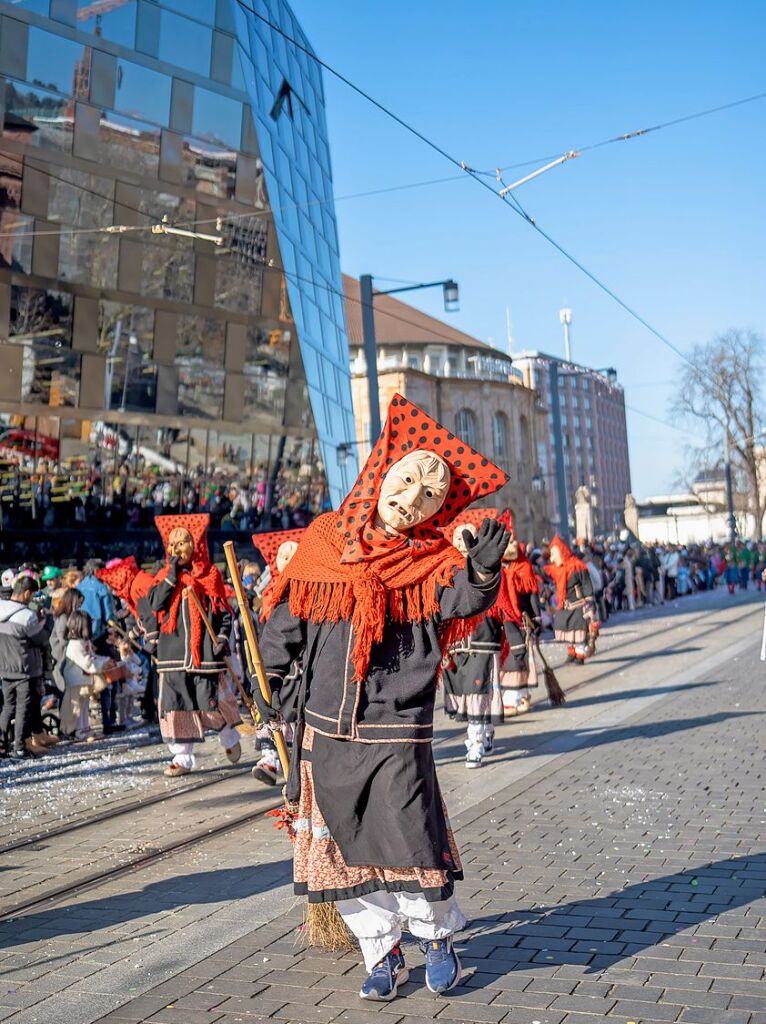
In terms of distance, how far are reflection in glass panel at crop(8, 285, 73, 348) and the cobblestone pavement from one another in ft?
50.1

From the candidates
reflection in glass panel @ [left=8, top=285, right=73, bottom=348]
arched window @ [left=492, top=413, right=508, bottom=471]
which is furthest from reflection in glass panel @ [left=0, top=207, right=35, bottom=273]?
arched window @ [left=492, top=413, right=508, bottom=471]

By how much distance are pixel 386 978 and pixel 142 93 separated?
22.1 m

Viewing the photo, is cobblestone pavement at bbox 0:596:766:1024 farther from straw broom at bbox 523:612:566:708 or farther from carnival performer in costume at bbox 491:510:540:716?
straw broom at bbox 523:612:566:708

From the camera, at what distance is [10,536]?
20.8 metres

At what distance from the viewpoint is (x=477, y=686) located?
31.8 ft

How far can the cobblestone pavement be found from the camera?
4.21 meters

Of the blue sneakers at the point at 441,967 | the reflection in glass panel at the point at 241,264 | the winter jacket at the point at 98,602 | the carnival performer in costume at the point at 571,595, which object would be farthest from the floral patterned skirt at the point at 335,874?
the reflection in glass panel at the point at 241,264

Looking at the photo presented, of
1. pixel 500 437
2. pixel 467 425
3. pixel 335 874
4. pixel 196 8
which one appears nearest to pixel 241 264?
pixel 196 8

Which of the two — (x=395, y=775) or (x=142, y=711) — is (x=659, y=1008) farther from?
(x=142, y=711)

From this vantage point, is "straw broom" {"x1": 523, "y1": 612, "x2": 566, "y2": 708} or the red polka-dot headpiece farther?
"straw broom" {"x1": 523, "y1": 612, "x2": 566, "y2": 708}

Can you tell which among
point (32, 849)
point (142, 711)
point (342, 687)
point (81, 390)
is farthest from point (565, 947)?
point (81, 390)

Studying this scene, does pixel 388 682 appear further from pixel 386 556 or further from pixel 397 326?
pixel 397 326

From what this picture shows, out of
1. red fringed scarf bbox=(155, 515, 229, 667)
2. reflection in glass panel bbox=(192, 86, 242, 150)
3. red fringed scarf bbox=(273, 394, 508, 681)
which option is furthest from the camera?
reflection in glass panel bbox=(192, 86, 242, 150)

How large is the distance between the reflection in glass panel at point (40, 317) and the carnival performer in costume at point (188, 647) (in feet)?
41.9
